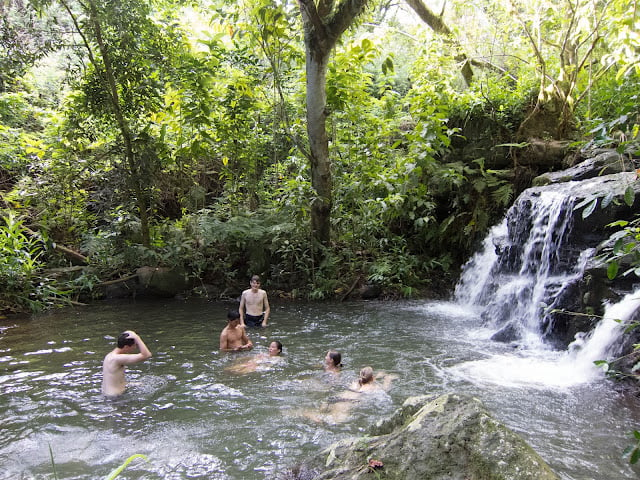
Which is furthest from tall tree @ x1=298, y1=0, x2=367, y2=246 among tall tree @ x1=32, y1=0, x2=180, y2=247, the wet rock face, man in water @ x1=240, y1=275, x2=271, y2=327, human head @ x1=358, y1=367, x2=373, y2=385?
the wet rock face

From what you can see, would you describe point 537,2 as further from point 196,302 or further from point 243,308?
point 196,302

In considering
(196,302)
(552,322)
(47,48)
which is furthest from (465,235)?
(47,48)

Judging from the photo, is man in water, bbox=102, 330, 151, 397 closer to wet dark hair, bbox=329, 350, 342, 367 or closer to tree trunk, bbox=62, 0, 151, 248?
wet dark hair, bbox=329, 350, 342, 367

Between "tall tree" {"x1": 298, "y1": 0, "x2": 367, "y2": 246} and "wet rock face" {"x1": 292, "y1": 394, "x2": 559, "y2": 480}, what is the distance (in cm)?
724

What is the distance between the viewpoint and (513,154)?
10211mm

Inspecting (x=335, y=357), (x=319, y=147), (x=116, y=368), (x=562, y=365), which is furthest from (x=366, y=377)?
(x=319, y=147)

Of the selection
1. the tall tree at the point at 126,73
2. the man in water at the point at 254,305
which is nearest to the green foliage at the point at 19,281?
the tall tree at the point at 126,73

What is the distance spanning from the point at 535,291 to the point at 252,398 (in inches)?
189

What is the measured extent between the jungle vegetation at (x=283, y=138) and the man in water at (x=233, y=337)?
3.50m

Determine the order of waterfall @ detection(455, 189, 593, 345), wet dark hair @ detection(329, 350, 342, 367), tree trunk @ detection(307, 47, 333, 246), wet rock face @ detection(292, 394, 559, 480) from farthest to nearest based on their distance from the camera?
tree trunk @ detection(307, 47, 333, 246)
waterfall @ detection(455, 189, 593, 345)
wet dark hair @ detection(329, 350, 342, 367)
wet rock face @ detection(292, 394, 559, 480)

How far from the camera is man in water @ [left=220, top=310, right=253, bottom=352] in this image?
659cm

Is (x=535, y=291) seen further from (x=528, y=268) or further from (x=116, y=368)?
(x=116, y=368)

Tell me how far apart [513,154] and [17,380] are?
10085 mm

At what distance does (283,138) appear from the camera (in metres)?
12.0
